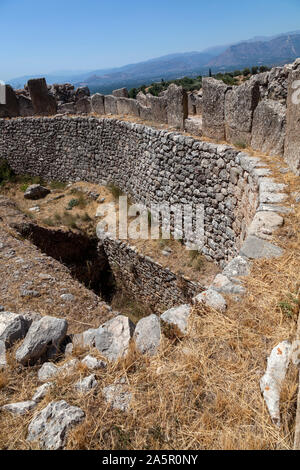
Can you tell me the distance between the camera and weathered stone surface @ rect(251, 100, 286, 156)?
14.2 ft

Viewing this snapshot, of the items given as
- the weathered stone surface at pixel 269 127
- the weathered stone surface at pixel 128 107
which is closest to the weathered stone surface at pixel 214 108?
the weathered stone surface at pixel 269 127

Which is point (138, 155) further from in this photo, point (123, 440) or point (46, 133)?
point (123, 440)

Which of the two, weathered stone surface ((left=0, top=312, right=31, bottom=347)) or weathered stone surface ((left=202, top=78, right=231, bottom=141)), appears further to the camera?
weathered stone surface ((left=202, top=78, right=231, bottom=141))

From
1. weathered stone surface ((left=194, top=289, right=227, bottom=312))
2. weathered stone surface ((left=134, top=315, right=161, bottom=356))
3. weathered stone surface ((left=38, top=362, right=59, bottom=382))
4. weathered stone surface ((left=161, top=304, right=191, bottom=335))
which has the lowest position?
weathered stone surface ((left=38, top=362, right=59, bottom=382))

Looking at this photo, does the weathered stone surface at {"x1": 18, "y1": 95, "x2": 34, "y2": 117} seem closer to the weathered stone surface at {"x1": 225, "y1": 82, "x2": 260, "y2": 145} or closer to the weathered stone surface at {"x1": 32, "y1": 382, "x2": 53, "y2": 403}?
the weathered stone surface at {"x1": 225, "y1": 82, "x2": 260, "y2": 145}

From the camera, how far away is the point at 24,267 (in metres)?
4.77

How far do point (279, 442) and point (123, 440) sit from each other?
0.78 m

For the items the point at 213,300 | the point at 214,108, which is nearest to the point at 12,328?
the point at 213,300

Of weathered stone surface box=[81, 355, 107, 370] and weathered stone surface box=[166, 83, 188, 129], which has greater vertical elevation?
weathered stone surface box=[166, 83, 188, 129]

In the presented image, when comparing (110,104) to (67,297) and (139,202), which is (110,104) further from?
(67,297)

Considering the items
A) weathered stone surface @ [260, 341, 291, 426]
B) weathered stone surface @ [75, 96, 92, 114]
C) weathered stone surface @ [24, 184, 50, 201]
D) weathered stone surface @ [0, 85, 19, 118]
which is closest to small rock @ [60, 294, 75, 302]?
weathered stone surface @ [260, 341, 291, 426]

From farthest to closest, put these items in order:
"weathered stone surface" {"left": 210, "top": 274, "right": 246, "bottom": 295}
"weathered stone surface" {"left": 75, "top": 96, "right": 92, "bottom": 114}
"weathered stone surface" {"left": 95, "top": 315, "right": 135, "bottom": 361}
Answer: "weathered stone surface" {"left": 75, "top": 96, "right": 92, "bottom": 114}
"weathered stone surface" {"left": 210, "top": 274, "right": 246, "bottom": 295}
"weathered stone surface" {"left": 95, "top": 315, "right": 135, "bottom": 361}

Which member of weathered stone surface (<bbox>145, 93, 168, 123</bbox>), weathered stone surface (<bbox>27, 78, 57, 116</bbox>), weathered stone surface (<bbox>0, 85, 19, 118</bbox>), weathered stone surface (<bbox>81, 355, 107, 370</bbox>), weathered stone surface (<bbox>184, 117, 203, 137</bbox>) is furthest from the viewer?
weathered stone surface (<bbox>0, 85, 19, 118</bbox>)

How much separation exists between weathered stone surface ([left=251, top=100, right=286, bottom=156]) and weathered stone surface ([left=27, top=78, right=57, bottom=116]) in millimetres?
8537
